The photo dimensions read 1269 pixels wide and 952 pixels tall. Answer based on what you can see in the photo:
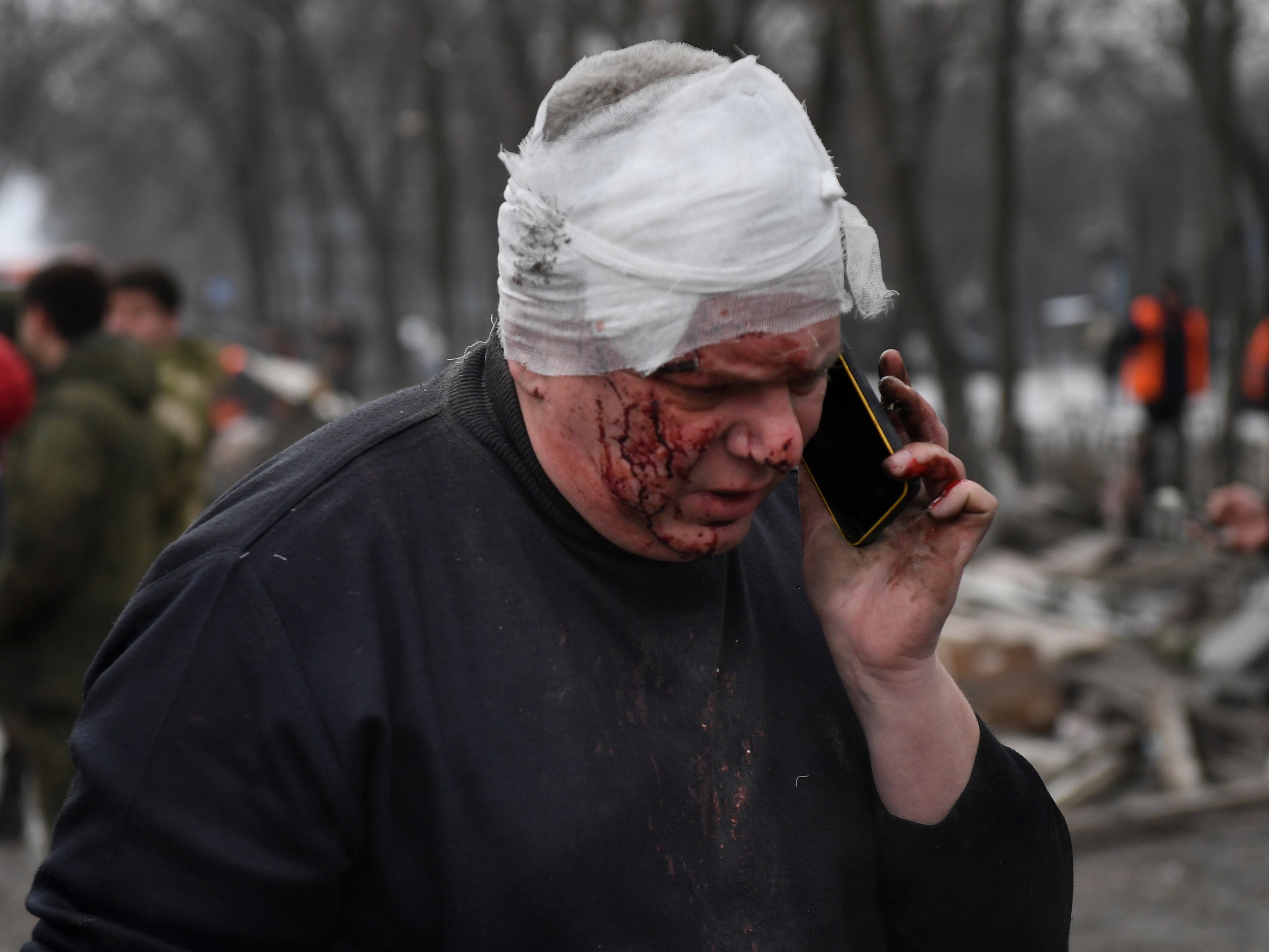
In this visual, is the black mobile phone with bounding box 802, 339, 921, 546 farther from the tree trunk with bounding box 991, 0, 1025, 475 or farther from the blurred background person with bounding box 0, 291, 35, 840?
the tree trunk with bounding box 991, 0, 1025, 475

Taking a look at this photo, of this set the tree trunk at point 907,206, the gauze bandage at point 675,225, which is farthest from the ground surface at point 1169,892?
the tree trunk at point 907,206

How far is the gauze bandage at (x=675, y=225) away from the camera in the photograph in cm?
147

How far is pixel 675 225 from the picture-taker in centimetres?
146

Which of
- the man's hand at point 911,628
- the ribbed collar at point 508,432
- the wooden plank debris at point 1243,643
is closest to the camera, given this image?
the ribbed collar at point 508,432

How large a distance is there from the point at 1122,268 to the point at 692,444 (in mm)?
36811

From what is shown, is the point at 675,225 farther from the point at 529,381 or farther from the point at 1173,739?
the point at 1173,739

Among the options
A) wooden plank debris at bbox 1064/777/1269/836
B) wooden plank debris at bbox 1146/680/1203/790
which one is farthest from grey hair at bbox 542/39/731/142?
wooden plank debris at bbox 1146/680/1203/790

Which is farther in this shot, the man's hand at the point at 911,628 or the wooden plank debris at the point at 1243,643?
the wooden plank debris at the point at 1243,643

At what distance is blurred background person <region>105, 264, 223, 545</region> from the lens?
19.4ft

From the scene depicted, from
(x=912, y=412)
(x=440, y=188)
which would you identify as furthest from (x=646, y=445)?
(x=440, y=188)

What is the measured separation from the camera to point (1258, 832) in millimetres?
5660

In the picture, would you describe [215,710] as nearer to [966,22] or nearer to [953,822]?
[953,822]

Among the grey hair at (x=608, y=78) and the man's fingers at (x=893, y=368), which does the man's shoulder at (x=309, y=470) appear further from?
the man's fingers at (x=893, y=368)

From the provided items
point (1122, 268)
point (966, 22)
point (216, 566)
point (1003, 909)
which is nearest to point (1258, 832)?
point (1003, 909)
